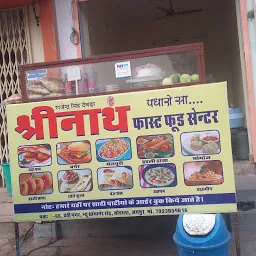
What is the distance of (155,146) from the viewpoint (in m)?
3.39

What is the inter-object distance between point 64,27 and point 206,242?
3747 millimetres

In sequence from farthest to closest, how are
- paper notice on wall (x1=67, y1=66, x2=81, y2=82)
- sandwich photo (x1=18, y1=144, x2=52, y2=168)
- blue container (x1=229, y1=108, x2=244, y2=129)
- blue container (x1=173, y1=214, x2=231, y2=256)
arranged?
blue container (x1=229, y1=108, x2=244, y2=129) → paper notice on wall (x1=67, y1=66, x2=81, y2=82) → sandwich photo (x1=18, y1=144, x2=52, y2=168) → blue container (x1=173, y1=214, x2=231, y2=256)

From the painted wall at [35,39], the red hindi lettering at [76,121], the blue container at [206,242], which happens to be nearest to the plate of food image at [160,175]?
the blue container at [206,242]

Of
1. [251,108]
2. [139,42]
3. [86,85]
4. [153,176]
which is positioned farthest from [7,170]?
[139,42]

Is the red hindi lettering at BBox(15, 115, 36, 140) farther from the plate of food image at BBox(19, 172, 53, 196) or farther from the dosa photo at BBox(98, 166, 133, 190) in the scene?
the dosa photo at BBox(98, 166, 133, 190)

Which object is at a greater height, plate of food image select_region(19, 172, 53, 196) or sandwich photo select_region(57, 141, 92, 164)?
sandwich photo select_region(57, 141, 92, 164)

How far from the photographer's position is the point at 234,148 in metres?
6.27

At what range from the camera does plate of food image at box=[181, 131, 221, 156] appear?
3.28m

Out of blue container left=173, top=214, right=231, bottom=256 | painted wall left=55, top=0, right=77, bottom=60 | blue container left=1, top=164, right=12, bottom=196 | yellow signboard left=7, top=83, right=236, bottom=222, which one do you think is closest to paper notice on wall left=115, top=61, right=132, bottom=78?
yellow signboard left=7, top=83, right=236, bottom=222

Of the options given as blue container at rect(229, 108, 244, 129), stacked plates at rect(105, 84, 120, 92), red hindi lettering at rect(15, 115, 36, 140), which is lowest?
blue container at rect(229, 108, 244, 129)

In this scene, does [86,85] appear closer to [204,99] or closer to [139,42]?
[204,99]

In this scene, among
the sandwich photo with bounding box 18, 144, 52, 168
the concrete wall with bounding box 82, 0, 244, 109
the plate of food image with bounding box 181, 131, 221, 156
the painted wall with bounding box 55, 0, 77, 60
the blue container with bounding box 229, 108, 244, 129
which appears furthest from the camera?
the concrete wall with bounding box 82, 0, 244, 109

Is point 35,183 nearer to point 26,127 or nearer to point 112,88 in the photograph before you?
point 26,127

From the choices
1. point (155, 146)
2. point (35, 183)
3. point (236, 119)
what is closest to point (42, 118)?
point (35, 183)
